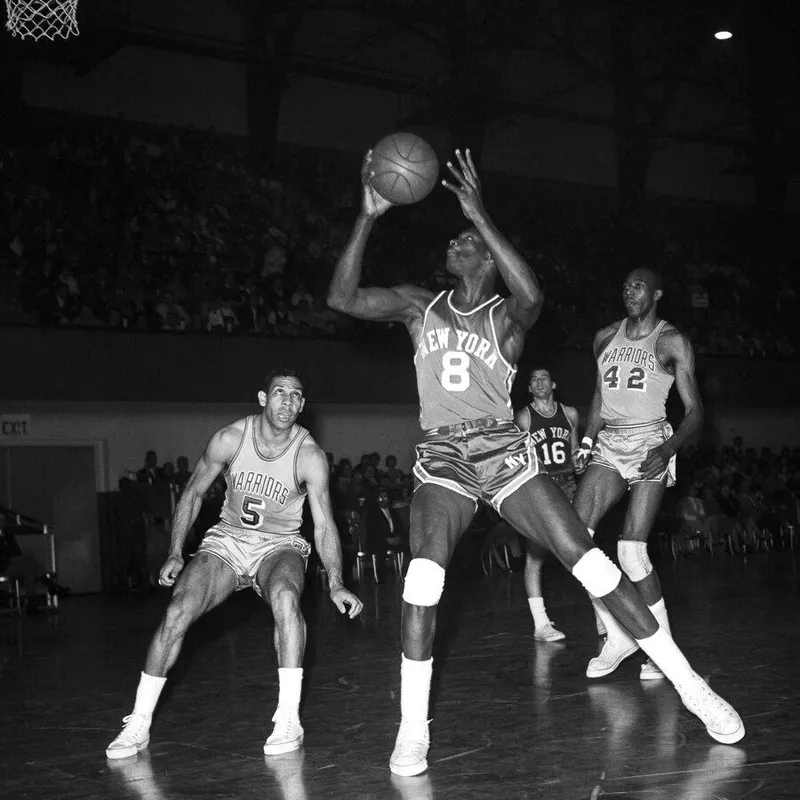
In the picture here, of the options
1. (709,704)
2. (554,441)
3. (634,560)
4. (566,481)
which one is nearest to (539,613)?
(566,481)

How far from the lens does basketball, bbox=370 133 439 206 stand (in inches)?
187

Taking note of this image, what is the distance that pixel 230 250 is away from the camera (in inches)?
690

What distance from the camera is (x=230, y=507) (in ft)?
17.6

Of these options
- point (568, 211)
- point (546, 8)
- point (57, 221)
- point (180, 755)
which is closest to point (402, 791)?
point (180, 755)

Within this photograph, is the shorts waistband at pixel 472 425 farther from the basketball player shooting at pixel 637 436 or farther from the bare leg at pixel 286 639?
the basketball player shooting at pixel 637 436

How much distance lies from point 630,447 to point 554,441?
225cm

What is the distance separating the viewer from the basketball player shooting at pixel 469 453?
14.3 feet

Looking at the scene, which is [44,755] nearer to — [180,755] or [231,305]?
[180,755]

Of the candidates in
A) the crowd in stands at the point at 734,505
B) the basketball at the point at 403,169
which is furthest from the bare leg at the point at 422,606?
the crowd in stands at the point at 734,505

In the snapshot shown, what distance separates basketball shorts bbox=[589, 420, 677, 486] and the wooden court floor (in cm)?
115

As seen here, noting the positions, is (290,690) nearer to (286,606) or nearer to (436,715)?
(286,606)

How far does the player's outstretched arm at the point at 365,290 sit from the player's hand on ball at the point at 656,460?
1.80 meters

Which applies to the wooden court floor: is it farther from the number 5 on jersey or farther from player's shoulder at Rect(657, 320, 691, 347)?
player's shoulder at Rect(657, 320, 691, 347)

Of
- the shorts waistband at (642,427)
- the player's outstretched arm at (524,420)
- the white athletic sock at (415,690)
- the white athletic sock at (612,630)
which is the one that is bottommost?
the white athletic sock at (612,630)
